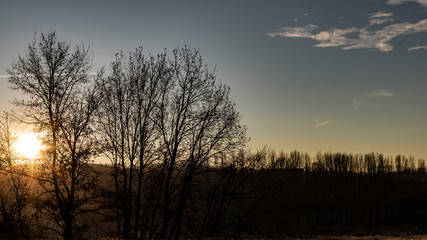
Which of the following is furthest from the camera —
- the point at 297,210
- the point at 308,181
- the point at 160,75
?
the point at 308,181

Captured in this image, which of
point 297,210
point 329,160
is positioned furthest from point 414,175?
point 297,210

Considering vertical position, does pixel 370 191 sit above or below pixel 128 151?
below

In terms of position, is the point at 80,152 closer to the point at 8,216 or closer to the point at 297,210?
the point at 8,216

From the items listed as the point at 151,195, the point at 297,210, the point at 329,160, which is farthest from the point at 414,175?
the point at 151,195

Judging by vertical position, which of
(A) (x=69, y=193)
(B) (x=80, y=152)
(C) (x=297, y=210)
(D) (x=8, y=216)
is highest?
(B) (x=80, y=152)

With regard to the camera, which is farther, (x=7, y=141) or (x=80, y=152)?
(x=7, y=141)

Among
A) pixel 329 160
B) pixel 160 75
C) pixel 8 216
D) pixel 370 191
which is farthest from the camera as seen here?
pixel 329 160

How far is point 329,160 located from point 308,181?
51.8ft

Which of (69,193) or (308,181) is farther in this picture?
(308,181)

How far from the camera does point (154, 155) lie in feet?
88.3

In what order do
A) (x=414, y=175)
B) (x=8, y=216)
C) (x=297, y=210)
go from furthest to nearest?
(x=414, y=175)
(x=297, y=210)
(x=8, y=216)

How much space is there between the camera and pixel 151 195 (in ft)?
94.4

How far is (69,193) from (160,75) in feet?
34.2

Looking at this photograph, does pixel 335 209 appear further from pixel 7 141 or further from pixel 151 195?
pixel 7 141
